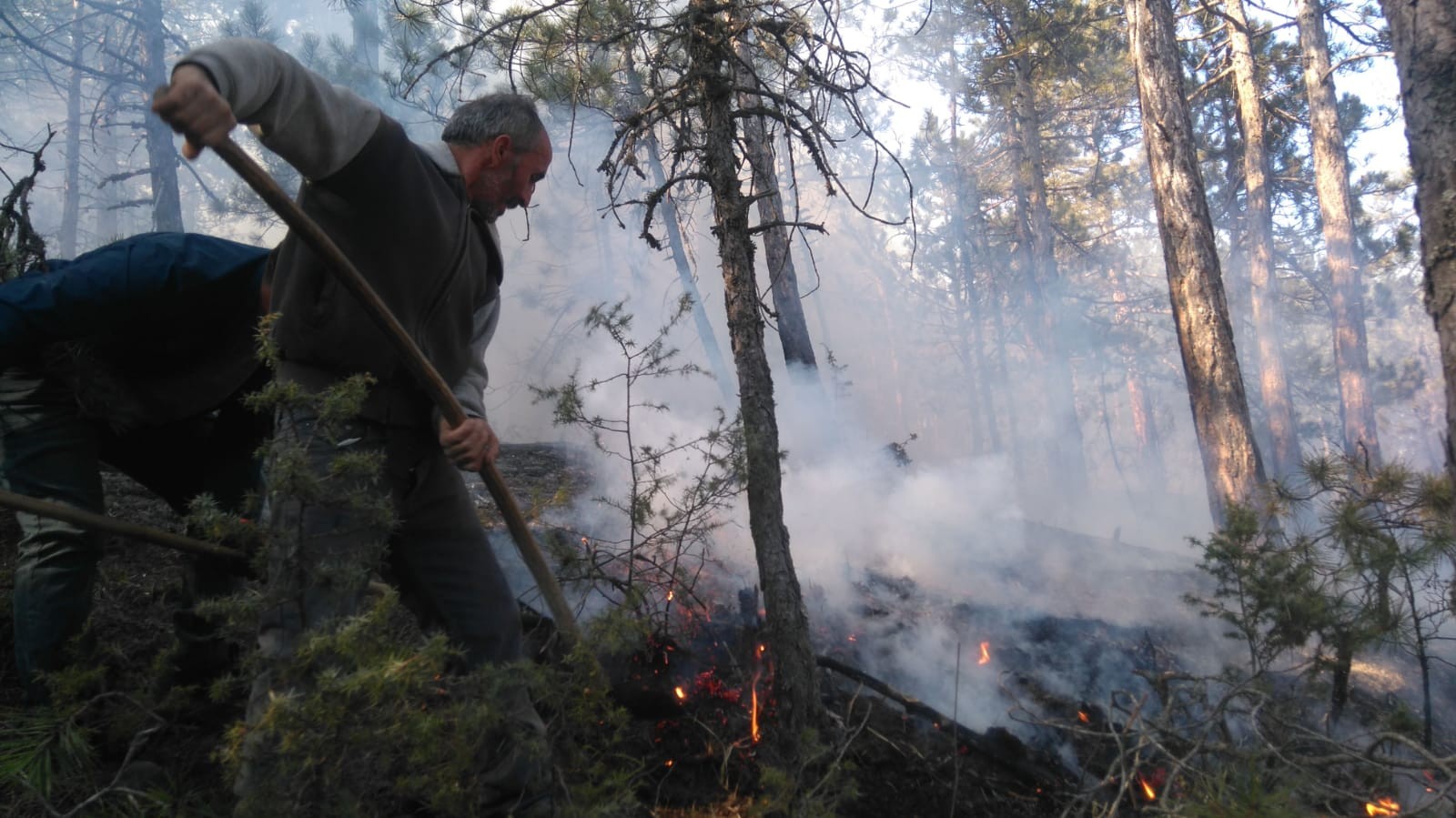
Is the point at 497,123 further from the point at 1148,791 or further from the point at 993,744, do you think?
the point at 993,744

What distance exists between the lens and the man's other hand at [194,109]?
1455mm

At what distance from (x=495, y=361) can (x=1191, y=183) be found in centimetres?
2061

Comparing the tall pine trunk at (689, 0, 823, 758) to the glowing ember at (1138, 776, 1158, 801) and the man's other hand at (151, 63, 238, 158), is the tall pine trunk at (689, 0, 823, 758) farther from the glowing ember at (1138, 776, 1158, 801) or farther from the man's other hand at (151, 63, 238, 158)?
the man's other hand at (151, 63, 238, 158)

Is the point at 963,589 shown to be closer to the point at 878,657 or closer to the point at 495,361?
the point at 878,657

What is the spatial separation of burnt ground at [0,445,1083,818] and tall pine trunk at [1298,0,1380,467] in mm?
13434

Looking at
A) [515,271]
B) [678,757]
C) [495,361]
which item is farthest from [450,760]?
[515,271]

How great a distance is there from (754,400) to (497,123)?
1.49m

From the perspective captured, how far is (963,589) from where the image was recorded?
20.9 ft

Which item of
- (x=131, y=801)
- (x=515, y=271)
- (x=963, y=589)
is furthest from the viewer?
(x=515, y=271)

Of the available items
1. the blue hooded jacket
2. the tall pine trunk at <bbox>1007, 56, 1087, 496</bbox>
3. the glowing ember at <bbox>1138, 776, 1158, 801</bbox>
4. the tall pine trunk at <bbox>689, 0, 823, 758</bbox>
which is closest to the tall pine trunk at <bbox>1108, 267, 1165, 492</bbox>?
the tall pine trunk at <bbox>1007, 56, 1087, 496</bbox>

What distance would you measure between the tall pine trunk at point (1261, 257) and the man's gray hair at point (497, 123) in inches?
496

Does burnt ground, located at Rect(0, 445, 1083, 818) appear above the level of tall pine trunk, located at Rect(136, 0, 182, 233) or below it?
below

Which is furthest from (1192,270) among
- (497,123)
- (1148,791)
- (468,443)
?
(468,443)

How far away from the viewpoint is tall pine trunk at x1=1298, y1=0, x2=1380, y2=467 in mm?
12875
